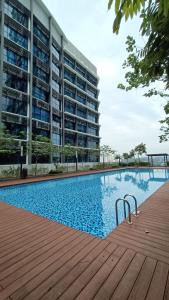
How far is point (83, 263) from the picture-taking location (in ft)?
9.76

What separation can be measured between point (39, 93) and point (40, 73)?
3.17 m

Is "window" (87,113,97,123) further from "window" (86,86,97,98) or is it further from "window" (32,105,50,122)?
"window" (32,105,50,122)

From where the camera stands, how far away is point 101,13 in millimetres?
1565

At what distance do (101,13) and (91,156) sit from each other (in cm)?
3603

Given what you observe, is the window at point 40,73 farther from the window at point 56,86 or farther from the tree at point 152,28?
the tree at point 152,28

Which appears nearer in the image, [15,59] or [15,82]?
[15,82]

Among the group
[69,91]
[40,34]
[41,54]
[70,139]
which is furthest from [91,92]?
[40,34]

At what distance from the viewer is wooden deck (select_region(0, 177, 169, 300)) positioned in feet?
7.68

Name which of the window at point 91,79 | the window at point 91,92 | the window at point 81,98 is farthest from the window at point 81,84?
the window at point 91,79

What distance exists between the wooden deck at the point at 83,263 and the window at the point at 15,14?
2581cm

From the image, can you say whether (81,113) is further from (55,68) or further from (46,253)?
(46,253)

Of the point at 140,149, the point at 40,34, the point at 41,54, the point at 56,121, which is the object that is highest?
the point at 40,34

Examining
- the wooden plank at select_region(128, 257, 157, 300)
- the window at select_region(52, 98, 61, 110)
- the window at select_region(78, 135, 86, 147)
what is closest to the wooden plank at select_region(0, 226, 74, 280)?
the wooden plank at select_region(128, 257, 157, 300)

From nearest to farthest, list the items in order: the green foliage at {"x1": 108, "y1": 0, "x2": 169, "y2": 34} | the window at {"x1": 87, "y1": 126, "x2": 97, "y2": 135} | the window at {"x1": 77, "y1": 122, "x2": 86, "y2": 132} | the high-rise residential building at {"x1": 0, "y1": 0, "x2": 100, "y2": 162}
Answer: the green foliage at {"x1": 108, "y1": 0, "x2": 169, "y2": 34}
the high-rise residential building at {"x1": 0, "y1": 0, "x2": 100, "y2": 162}
the window at {"x1": 77, "y1": 122, "x2": 86, "y2": 132}
the window at {"x1": 87, "y1": 126, "x2": 97, "y2": 135}
